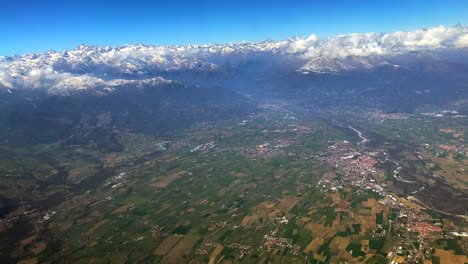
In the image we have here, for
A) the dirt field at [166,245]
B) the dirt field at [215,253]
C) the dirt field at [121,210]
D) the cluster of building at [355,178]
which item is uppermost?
the dirt field at [215,253]

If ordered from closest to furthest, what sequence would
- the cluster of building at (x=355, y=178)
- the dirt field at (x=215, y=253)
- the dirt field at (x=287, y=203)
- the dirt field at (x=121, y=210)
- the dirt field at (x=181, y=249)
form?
1. the dirt field at (x=215, y=253)
2. the dirt field at (x=181, y=249)
3. the dirt field at (x=287, y=203)
4. the dirt field at (x=121, y=210)
5. the cluster of building at (x=355, y=178)

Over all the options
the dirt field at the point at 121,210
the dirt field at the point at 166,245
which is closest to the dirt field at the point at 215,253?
the dirt field at the point at 166,245

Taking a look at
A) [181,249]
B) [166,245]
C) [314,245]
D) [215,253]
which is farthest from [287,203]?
[166,245]

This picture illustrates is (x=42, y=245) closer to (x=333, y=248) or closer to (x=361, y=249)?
(x=333, y=248)

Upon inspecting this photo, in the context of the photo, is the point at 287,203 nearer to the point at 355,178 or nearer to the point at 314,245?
the point at 314,245

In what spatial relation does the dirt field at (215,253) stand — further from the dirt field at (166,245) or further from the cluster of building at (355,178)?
the cluster of building at (355,178)

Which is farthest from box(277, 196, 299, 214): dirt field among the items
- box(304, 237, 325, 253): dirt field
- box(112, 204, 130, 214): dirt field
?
box(112, 204, 130, 214): dirt field

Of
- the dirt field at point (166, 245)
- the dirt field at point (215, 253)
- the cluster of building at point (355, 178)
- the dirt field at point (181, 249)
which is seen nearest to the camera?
the dirt field at point (215, 253)

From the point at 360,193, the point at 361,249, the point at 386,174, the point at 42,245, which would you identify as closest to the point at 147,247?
the point at 42,245

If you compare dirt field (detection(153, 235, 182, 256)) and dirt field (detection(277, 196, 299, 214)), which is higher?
dirt field (detection(153, 235, 182, 256))

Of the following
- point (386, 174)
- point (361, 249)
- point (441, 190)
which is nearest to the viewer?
point (361, 249)

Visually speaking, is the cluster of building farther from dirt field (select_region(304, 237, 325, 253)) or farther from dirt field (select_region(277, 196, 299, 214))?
dirt field (select_region(304, 237, 325, 253))
